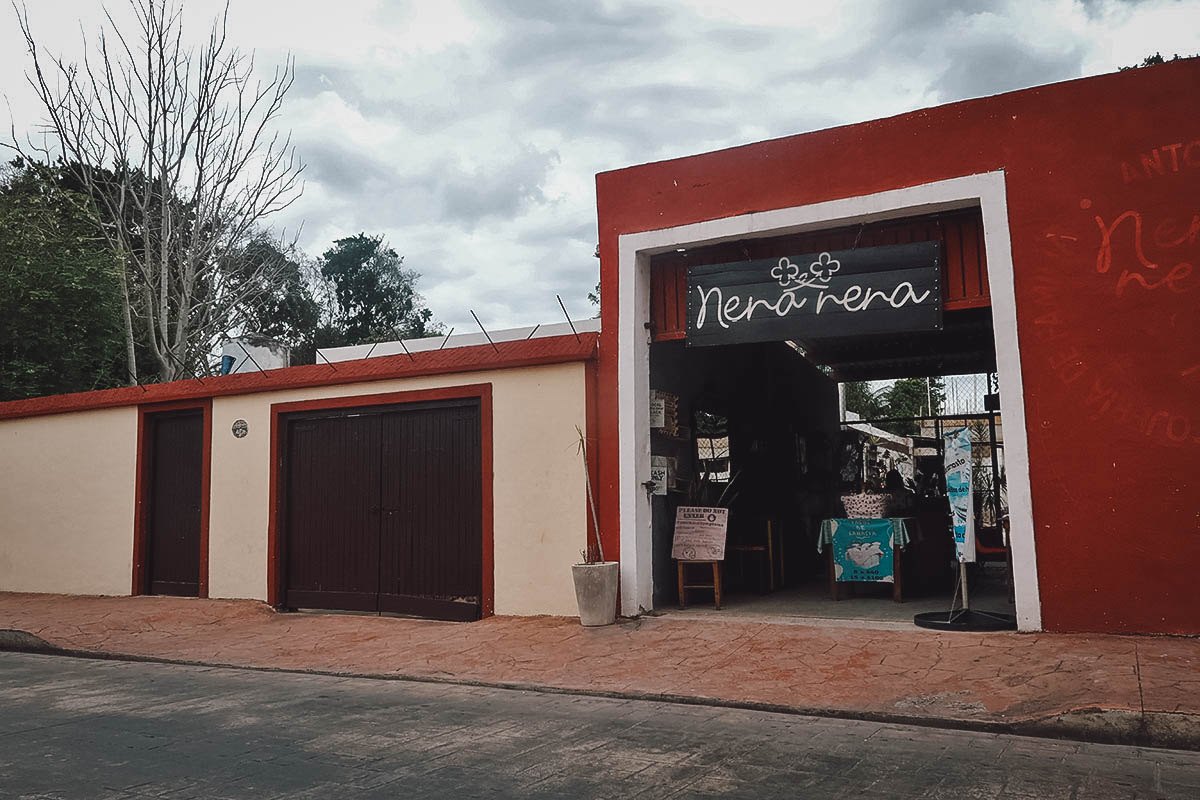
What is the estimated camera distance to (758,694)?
6.01 m

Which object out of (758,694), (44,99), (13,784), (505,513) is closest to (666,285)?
(505,513)

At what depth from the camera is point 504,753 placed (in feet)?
15.3

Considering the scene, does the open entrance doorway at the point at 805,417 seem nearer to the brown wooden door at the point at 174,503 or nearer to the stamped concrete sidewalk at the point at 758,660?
the stamped concrete sidewalk at the point at 758,660

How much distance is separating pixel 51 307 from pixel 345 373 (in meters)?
9.62

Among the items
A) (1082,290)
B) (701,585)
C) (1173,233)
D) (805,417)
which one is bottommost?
(701,585)

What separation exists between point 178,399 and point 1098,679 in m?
10.8

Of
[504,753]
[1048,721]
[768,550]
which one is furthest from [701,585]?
[504,753]

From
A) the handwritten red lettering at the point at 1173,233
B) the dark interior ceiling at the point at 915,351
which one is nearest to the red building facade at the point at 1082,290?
the handwritten red lettering at the point at 1173,233

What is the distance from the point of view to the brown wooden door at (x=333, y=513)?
33.8 feet

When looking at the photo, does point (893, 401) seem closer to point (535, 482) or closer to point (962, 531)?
point (535, 482)

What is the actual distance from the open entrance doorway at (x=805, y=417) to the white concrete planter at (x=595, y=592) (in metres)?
0.80

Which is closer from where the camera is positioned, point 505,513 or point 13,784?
point 13,784

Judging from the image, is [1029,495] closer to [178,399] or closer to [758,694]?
[758,694]

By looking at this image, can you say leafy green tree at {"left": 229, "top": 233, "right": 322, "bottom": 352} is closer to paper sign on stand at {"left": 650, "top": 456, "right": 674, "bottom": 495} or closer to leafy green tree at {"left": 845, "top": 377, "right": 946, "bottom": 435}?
leafy green tree at {"left": 845, "top": 377, "right": 946, "bottom": 435}
